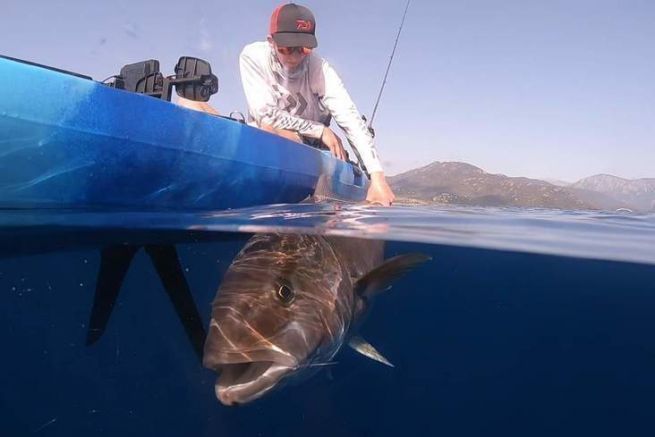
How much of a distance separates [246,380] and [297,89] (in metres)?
5.72

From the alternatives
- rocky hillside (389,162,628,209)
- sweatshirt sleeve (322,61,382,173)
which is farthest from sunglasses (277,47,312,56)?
rocky hillside (389,162,628,209)

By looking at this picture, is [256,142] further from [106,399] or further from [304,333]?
[106,399]

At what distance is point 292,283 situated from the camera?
3131 mm

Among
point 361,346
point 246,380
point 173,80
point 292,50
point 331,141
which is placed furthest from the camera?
point 331,141

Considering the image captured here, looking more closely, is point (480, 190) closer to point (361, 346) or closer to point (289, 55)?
point (289, 55)

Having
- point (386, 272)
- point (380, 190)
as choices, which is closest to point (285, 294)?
point (386, 272)

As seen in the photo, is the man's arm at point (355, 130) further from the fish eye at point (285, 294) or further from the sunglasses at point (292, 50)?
the fish eye at point (285, 294)

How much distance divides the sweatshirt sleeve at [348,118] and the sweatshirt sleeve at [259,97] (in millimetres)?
735

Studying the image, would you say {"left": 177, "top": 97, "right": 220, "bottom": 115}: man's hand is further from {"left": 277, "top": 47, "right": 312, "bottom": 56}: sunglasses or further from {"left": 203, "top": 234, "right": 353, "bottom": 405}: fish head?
{"left": 203, "top": 234, "right": 353, "bottom": 405}: fish head

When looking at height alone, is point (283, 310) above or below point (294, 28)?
below

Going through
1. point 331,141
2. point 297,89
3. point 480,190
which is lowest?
point 480,190

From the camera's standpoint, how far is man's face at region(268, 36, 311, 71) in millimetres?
6508

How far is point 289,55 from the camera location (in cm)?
661

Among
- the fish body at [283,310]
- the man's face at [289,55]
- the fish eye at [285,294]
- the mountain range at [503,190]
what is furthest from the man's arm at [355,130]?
the mountain range at [503,190]
